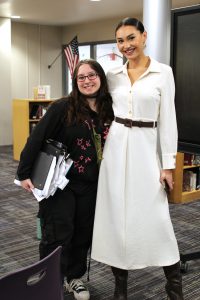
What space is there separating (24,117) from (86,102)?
177 inches

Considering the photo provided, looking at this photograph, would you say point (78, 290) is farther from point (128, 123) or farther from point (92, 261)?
point (128, 123)

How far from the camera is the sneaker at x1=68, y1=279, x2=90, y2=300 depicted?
2.25m

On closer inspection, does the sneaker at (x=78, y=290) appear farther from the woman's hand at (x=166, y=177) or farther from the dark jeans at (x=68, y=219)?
the woman's hand at (x=166, y=177)

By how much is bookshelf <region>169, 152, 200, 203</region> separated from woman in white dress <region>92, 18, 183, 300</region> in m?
2.16

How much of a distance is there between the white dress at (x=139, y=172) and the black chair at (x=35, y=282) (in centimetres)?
80

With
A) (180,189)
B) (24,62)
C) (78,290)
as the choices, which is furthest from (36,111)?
(78,290)

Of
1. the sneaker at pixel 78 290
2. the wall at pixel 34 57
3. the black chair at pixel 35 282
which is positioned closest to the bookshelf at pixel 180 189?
the sneaker at pixel 78 290

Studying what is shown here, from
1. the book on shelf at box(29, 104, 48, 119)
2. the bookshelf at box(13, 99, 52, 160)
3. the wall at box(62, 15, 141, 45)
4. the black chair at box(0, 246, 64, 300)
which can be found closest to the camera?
the black chair at box(0, 246, 64, 300)

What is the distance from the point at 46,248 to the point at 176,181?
7.73 feet

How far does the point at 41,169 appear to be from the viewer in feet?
6.53

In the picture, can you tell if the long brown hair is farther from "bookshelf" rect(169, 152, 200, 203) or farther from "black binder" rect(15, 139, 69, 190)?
"bookshelf" rect(169, 152, 200, 203)

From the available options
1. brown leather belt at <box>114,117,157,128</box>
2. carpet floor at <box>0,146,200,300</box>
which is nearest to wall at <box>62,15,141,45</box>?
carpet floor at <box>0,146,200,300</box>

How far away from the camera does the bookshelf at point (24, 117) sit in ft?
20.7

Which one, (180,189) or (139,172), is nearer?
(139,172)
